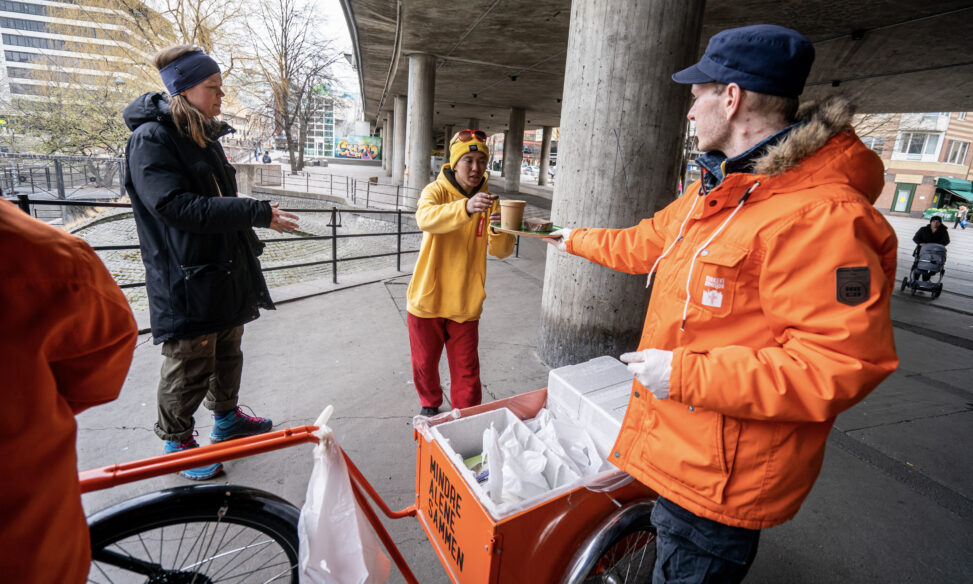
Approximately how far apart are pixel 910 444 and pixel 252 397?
4810 mm

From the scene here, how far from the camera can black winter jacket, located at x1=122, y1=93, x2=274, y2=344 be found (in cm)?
226

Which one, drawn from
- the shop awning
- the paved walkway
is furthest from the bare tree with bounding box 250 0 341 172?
the shop awning

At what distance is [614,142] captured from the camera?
3.68 m

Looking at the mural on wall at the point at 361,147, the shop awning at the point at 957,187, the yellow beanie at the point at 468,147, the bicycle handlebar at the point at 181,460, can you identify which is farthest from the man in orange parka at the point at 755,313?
the mural on wall at the point at 361,147

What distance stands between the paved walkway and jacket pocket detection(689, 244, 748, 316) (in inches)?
67.4

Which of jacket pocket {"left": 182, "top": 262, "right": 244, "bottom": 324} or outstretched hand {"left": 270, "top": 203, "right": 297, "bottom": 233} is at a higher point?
outstretched hand {"left": 270, "top": 203, "right": 297, "bottom": 233}

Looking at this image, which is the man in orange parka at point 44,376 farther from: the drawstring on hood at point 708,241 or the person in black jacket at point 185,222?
the person in black jacket at point 185,222

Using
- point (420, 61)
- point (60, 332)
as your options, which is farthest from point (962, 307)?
point (420, 61)

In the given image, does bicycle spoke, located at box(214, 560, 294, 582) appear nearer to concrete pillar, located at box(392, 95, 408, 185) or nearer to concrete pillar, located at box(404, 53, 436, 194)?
concrete pillar, located at box(404, 53, 436, 194)

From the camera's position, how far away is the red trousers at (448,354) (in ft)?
10.00

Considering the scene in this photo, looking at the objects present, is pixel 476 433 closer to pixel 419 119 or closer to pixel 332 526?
pixel 332 526

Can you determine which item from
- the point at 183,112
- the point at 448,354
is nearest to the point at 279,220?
the point at 183,112

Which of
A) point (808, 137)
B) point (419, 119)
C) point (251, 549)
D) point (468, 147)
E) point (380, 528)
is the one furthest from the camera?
point (419, 119)

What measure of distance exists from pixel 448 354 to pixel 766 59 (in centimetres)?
231
